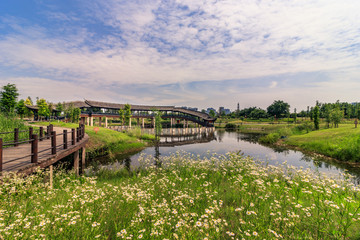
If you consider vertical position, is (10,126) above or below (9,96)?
below

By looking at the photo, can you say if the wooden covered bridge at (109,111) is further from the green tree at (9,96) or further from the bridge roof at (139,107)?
the green tree at (9,96)

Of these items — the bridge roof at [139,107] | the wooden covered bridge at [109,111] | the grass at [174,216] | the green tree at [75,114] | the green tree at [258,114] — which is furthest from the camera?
the green tree at [258,114]

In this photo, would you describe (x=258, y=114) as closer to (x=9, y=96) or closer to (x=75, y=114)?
(x=75, y=114)

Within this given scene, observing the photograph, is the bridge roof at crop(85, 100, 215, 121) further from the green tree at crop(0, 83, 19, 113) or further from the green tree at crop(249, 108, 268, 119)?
the green tree at crop(249, 108, 268, 119)

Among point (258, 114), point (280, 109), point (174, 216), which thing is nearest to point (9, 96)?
point (174, 216)

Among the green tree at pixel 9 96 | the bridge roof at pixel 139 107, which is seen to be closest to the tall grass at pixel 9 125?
the bridge roof at pixel 139 107

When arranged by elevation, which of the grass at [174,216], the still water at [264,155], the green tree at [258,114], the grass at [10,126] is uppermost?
the green tree at [258,114]

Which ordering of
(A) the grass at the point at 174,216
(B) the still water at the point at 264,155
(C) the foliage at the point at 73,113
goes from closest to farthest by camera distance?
(A) the grass at the point at 174,216, (B) the still water at the point at 264,155, (C) the foliage at the point at 73,113

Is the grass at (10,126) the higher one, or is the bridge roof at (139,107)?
the bridge roof at (139,107)

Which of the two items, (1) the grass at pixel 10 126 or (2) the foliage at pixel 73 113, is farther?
(2) the foliage at pixel 73 113

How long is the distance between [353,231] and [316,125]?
45.6 meters

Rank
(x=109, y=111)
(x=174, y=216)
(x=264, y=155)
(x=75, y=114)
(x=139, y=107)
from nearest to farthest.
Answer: (x=174, y=216)
(x=264, y=155)
(x=75, y=114)
(x=109, y=111)
(x=139, y=107)

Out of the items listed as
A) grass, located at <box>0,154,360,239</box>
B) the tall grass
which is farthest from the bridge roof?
grass, located at <box>0,154,360,239</box>

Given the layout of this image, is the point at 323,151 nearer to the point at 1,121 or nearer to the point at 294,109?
the point at 1,121
